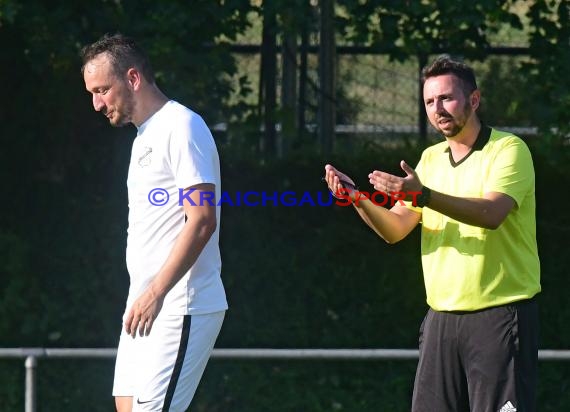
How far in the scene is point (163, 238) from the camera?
13.7ft

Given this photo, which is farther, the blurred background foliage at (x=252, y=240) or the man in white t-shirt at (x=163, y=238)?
the blurred background foliage at (x=252, y=240)

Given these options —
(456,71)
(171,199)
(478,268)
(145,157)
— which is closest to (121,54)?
(145,157)

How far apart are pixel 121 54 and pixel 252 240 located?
2918 mm

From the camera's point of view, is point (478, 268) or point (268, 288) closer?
point (478, 268)

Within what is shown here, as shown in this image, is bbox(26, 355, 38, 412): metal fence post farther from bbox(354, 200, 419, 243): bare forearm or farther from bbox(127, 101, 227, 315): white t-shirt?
bbox(354, 200, 419, 243): bare forearm

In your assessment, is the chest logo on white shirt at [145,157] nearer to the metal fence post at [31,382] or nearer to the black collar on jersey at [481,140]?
the black collar on jersey at [481,140]

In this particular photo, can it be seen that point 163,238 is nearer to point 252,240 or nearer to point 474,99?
point 474,99

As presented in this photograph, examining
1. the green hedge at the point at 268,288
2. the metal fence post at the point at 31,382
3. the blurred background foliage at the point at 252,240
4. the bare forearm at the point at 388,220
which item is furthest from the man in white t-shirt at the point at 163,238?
the green hedge at the point at 268,288

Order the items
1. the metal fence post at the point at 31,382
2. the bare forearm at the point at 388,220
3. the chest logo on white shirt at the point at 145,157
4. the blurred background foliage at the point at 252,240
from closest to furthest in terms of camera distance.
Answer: the chest logo on white shirt at the point at 145,157, the bare forearm at the point at 388,220, the metal fence post at the point at 31,382, the blurred background foliage at the point at 252,240

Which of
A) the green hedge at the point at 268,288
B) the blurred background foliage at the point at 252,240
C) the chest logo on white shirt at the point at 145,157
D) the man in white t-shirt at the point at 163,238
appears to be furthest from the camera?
the green hedge at the point at 268,288

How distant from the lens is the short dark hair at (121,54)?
426 cm

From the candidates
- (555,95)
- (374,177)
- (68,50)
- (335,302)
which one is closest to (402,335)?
(335,302)

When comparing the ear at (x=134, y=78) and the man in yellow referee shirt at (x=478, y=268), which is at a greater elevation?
the ear at (x=134, y=78)

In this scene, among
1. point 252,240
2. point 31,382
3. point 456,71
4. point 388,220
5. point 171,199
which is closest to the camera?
point 171,199
